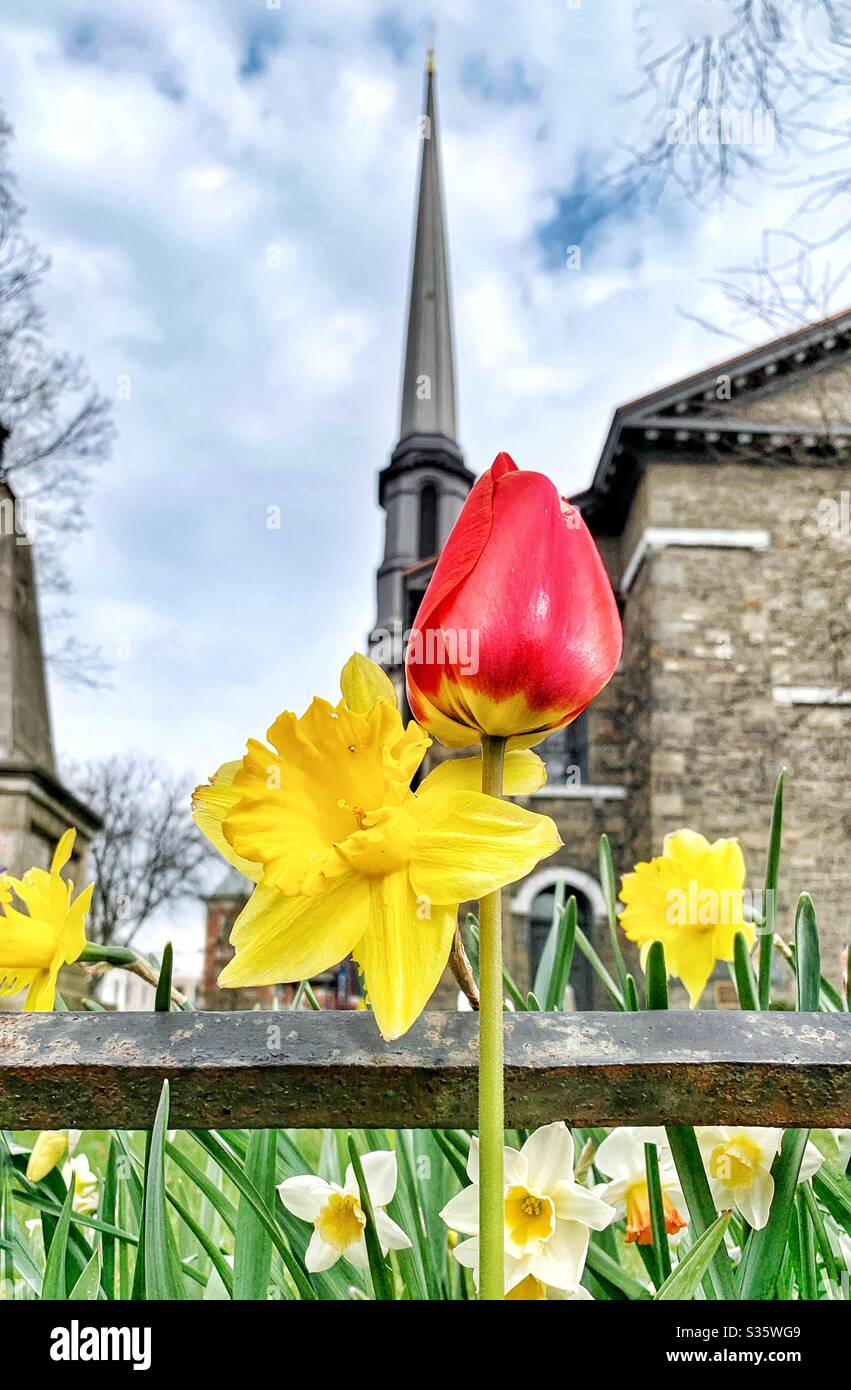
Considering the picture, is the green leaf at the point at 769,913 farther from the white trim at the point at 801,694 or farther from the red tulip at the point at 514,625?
the white trim at the point at 801,694

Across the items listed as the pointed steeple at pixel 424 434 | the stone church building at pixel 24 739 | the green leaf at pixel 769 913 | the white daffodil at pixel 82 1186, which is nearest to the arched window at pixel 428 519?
the pointed steeple at pixel 424 434

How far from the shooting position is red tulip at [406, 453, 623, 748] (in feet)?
1.11

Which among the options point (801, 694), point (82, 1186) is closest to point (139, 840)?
point (801, 694)

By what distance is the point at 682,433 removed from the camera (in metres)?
9.75

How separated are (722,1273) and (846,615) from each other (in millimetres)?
9790

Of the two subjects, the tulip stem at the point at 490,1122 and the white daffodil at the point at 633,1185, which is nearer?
the tulip stem at the point at 490,1122

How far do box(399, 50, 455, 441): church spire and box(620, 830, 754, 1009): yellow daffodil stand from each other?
2185 cm

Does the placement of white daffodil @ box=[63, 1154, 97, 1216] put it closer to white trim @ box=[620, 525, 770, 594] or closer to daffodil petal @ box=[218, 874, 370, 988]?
daffodil petal @ box=[218, 874, 370, 988]

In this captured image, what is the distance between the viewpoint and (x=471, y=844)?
1.11ft

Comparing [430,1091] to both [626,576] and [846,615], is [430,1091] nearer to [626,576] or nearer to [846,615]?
[846,615]

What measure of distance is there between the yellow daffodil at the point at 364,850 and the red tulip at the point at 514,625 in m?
0.02

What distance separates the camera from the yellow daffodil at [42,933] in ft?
1.38

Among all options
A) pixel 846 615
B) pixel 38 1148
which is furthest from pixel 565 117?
pixel 38 1148

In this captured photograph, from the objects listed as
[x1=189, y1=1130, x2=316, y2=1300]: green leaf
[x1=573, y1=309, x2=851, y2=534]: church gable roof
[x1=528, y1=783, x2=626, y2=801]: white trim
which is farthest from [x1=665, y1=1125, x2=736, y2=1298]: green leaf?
[x1=573, y1=309, x2=851, y2=534]: church gable roof
